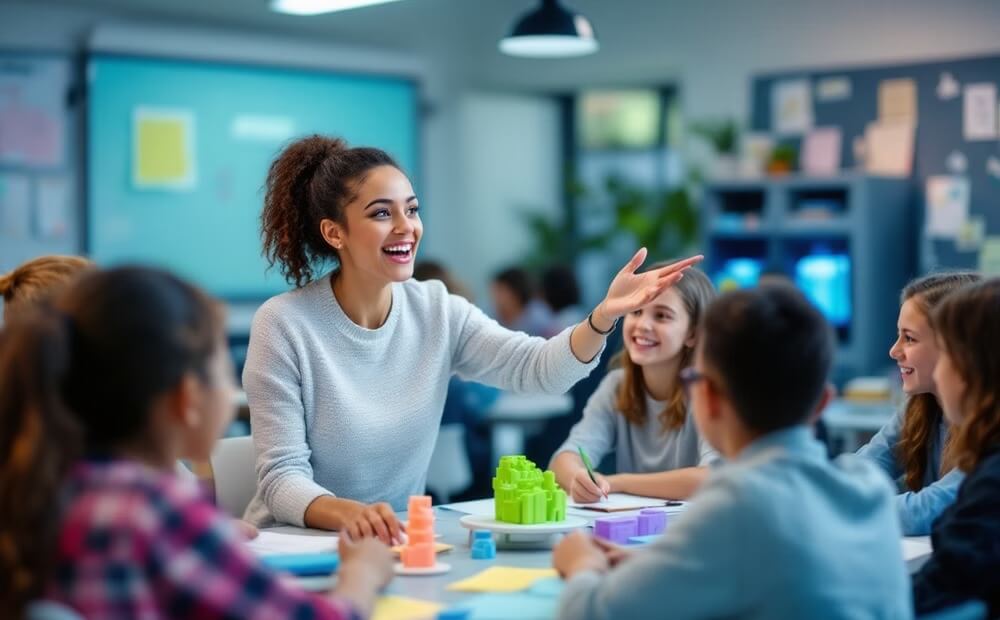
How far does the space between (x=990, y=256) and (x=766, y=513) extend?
486cm

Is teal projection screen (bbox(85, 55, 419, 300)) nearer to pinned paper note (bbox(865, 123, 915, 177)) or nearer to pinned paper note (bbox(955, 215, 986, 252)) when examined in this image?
pinned paper note (bbox(865, 123, 915, 177))

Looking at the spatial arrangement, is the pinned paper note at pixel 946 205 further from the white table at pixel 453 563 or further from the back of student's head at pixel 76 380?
the back of student's head at pixel 76 380

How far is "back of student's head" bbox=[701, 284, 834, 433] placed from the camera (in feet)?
5.44

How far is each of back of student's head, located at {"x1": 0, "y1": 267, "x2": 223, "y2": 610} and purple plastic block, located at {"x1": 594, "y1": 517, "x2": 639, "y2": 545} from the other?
37.6 inches

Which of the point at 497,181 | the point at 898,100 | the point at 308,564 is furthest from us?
the point at 497,181

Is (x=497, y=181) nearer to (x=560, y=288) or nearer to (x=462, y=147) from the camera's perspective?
(x=462, y=147)

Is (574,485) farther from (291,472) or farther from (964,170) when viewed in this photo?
(964,170)

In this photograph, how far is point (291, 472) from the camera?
2547 mm

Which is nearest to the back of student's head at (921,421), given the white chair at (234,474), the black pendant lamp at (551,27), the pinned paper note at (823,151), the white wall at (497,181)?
the white chair at (234,474)

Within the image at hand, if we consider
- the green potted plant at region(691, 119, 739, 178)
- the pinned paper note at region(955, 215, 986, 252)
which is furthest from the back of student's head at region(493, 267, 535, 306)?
the pinned paper note at region(955, 215, 986, 252)

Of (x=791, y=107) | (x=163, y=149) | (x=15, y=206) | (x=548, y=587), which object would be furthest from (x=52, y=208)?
(x=548, y=587)

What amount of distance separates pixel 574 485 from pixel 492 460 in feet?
9.38

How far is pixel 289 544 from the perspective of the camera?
2.26 meters

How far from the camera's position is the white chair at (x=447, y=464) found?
4.25m
